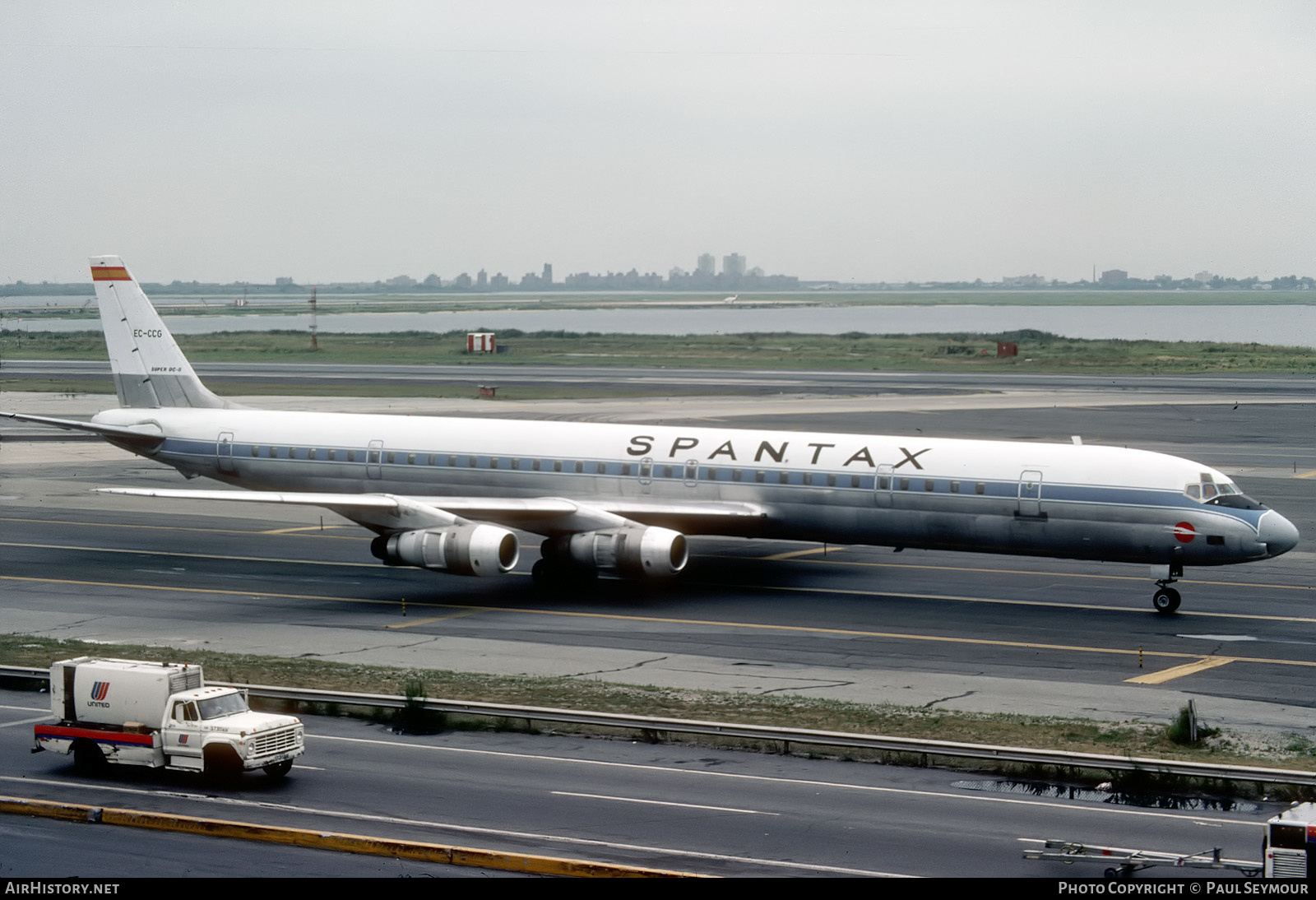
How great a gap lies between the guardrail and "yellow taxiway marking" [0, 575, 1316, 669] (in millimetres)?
9003

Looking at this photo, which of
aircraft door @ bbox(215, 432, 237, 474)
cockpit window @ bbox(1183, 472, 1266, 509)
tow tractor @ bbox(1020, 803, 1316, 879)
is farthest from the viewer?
aircraft door @ bbox(215, 432, 237, 474)

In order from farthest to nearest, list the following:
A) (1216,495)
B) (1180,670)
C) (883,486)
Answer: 1. (883,486)
2. (1216,495)
3. (1180,670)

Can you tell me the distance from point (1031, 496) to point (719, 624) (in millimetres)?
8535

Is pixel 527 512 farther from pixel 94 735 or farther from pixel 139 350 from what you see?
pixel 139 350

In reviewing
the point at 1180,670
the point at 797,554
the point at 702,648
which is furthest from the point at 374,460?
the point at 1180,670

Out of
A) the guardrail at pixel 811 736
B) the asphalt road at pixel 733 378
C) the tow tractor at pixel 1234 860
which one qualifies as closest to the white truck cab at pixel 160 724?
the guardrail at pixel 811 736

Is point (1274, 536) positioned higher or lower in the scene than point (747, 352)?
lower

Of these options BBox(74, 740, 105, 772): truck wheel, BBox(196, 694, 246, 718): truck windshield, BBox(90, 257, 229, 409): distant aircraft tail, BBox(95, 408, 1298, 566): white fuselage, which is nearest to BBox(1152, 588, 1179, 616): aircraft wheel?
BBox(95, 408, 1298, 566): white fuselage

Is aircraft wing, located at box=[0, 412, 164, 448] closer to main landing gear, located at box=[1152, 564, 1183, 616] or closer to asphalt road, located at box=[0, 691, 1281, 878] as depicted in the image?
asphalt road, located at box=[0, 691, 1281, 878]

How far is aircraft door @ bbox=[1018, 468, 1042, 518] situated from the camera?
123 feet

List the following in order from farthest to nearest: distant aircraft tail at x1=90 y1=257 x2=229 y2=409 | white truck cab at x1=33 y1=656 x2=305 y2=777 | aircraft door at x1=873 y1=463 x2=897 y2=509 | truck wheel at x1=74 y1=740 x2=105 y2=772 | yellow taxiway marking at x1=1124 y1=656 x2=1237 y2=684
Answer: distant aircraft tail at x1=90 y1=257 x2=229 y2=409, aircraft door at x1=873 y1=463 x2=897 y2=509, yellow taxiway marking at x1=1124 y1=656 x2=1237 y2=684, truck wheel at x1=74 y1=740 x2=105 y2=772, white truck cab at x1=33 y1=656 x2=305 y2=777

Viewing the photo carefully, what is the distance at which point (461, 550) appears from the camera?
125 ft

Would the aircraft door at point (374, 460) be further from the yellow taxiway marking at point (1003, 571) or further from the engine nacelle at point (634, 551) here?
the yellow taxiway marking at point (1003, 571)

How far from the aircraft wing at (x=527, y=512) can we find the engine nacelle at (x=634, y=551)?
91cm
